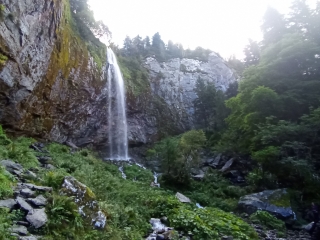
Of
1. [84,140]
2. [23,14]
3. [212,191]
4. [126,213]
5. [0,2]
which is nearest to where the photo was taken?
[126,213]

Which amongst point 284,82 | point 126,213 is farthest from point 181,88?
point 126,213

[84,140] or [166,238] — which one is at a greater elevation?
[84,140]

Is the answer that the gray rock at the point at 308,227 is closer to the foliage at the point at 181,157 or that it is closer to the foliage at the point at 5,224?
the foliage at the point at 181,157

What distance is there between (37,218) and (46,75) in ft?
43.7

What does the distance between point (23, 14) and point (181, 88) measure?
25542mm

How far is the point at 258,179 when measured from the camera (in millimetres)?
15727

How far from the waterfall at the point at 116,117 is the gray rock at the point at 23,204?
744 inches

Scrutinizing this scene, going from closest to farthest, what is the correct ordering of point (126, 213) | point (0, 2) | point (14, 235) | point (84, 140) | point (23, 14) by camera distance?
1. point (14, 235)
2. point (126, 213)
3. point (0, 2)
4. point (23, 14)
5. point (84, 140)

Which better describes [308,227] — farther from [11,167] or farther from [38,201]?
[11,167]

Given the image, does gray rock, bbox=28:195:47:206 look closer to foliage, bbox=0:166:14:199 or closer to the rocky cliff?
foliage, bbox=0:166:14:199

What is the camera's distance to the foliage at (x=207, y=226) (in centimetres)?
812

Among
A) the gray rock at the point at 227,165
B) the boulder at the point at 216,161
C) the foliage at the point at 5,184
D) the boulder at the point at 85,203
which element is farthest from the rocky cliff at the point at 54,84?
the boulder at the point at 85,203

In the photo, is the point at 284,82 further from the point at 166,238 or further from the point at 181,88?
the point at 181,88

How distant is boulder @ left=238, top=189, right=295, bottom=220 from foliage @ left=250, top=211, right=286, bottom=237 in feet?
2.25
